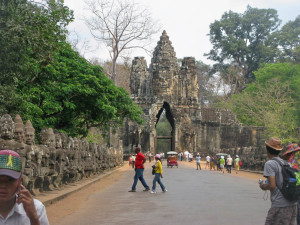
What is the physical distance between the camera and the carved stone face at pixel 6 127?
1066cm

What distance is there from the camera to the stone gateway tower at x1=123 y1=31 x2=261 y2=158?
57.7 metres

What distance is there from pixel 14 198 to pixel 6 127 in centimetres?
812

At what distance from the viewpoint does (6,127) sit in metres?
10.7

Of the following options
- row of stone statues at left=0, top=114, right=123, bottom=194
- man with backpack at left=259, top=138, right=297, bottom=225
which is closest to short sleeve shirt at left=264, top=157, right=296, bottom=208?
man with backpack at left=259, top=138, right=297, bottom=225

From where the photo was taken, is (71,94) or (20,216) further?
(71,94)

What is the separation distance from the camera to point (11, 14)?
14000 millimetres

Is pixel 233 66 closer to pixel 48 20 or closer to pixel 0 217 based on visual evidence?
pixel 48 20

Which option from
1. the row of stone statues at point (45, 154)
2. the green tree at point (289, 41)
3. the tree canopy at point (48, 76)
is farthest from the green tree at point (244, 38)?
the row of stone statues at point (45, 154)

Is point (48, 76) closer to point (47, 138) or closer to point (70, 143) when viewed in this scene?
point (70, 143)

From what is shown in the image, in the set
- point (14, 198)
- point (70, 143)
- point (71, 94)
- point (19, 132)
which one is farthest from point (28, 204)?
point (71, 94)

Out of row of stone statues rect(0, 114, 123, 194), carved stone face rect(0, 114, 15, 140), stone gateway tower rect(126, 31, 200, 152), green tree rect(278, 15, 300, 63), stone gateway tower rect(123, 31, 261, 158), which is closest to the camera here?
carved stone face rect(0, 114, 15, 140)

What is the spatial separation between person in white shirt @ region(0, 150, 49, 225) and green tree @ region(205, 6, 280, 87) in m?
76.5

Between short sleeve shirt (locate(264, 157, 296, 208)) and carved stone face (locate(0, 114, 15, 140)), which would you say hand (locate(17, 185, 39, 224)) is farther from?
carved stone face (locate(0, 114, 15, 140))

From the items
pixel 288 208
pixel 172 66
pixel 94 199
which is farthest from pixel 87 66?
pixel 172 66
